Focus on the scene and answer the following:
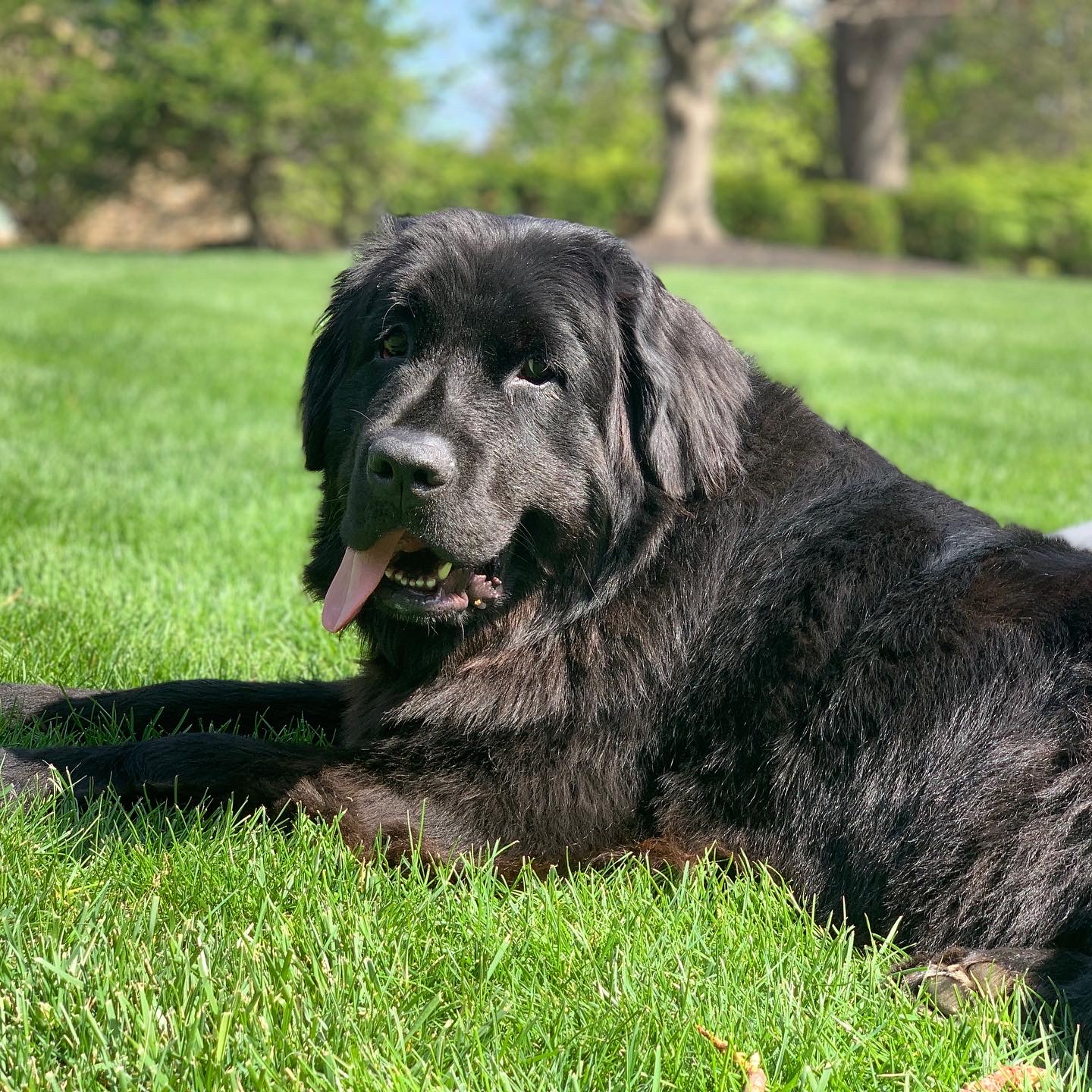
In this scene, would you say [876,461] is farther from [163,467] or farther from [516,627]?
[163,467]

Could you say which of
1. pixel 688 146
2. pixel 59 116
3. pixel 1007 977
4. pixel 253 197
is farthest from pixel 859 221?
pixel 1007 977

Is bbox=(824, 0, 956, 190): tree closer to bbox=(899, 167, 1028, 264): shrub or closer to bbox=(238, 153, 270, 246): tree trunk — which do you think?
bbox=(899, 167, 1028, 264): shrub

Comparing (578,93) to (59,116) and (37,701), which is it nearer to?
(59,116)

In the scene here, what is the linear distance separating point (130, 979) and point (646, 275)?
6.11 ft

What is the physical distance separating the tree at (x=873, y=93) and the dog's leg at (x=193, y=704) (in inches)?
1369

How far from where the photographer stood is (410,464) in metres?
2.52

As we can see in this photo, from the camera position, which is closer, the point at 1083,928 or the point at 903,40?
the point at 1083,928

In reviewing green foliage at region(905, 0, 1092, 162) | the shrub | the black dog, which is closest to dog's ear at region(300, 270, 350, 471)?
the black dog

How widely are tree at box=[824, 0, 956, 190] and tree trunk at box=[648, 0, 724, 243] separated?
333 inches

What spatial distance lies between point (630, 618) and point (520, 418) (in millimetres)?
513

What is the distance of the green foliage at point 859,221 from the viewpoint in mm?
29953

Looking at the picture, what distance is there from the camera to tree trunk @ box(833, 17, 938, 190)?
3500cm

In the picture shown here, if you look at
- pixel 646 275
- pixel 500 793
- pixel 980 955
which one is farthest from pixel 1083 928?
pixel 646 275

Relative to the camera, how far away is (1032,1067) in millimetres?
1993
